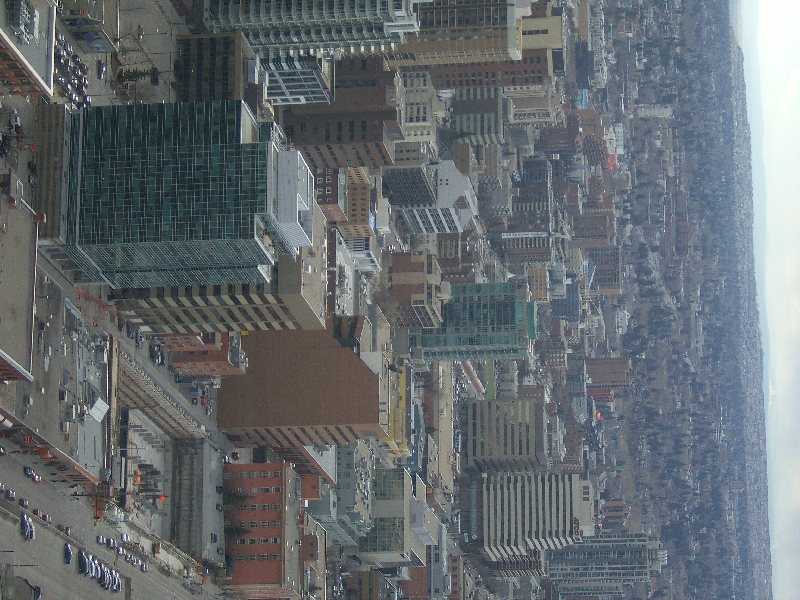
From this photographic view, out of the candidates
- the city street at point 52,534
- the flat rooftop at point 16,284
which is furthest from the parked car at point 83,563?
the flat rooftop at point 16,284

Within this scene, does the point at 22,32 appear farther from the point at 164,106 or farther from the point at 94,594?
the point at 94,594

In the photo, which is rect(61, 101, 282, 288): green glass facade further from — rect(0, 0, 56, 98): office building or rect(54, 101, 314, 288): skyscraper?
rect(0, 0, 56, 98): office building

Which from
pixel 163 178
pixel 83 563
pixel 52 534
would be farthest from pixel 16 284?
pixel 83 563

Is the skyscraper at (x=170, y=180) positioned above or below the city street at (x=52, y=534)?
above

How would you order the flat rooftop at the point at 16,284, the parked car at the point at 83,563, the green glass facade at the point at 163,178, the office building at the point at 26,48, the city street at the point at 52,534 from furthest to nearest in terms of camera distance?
the green glass facade at the point at 163,178, the parked car at the point at 83,563, the flat rooftop at the point at 16,284, the city street at the point at 52,534, the office building at the point at 26,48

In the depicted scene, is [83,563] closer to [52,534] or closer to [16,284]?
[52,534]

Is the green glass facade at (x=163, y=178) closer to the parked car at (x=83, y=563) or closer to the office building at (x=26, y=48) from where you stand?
the office building at (x=26, y=48)
